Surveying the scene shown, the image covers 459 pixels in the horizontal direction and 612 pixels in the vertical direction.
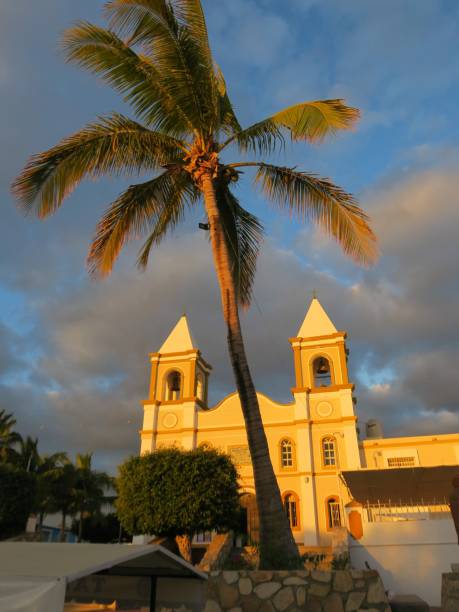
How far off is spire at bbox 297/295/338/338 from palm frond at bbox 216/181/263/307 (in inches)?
746

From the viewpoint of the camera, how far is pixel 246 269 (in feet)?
37.9

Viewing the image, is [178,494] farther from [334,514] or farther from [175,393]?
[175,393]

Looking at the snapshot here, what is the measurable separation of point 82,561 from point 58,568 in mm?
213

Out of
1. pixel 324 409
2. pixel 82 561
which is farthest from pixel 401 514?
pixel 82 561

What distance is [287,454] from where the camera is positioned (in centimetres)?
2764

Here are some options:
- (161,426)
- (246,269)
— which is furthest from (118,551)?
(161,426)

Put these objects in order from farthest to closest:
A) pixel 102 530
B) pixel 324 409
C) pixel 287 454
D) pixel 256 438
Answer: pixel 102 530, pixel 324 409, pixel 287 454, pixel 256 438

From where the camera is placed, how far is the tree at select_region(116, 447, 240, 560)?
17094 mm

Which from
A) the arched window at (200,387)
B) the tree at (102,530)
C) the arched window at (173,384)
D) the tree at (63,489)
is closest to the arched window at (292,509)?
the arched window at (200,387)

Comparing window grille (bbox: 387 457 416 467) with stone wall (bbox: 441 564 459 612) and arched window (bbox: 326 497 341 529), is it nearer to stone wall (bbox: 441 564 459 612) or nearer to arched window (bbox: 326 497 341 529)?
arched window (bbox: 326 497 341 529)

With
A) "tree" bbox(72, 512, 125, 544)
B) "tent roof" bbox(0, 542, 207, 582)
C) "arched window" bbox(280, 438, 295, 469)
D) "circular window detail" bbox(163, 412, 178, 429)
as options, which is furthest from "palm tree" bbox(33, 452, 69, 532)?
"tent roof" bbox(0, 542, 207, 582)

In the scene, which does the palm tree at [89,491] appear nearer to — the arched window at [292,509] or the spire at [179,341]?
the spire at [179,341]

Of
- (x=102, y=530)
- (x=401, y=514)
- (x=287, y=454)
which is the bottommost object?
(x=401, y=514)

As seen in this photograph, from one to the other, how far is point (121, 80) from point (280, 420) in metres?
22.6
